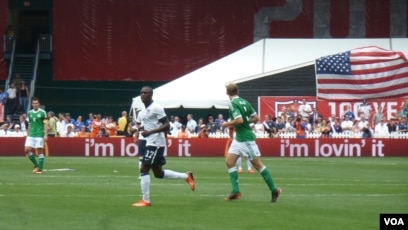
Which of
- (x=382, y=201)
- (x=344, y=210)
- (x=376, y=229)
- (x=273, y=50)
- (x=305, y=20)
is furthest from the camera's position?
(x=305, y=20)

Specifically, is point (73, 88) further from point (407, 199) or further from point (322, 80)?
point (407, 199)

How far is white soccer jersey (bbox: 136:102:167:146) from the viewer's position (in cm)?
1920

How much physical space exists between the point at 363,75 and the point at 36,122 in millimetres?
17791

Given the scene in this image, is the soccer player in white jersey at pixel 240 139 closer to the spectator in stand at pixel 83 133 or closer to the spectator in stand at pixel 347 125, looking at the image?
the spectator in stand at pixel 347 125

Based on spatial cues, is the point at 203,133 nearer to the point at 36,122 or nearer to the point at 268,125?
the point at 268,125

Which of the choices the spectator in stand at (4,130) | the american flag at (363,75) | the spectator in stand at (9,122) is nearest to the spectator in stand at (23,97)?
the spectator in stand at (9,122)

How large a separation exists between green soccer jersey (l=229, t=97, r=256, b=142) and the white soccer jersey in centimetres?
131

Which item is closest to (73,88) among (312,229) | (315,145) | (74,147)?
(74,147)

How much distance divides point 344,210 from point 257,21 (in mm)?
38825

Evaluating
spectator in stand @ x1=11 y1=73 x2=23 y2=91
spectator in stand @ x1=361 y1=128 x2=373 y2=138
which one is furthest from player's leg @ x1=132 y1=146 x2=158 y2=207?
spectator in stand @ x1=11 y1=73 x2=23 y2=91

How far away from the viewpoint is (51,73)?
56438mm

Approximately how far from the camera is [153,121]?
19312 millimetres

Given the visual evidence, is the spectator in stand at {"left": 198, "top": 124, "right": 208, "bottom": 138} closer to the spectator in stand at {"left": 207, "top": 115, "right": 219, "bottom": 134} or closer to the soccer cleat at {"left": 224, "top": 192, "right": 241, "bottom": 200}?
the spectator in stand at {"left": 207, "top": 115, "right": 219, "bottom": 134}

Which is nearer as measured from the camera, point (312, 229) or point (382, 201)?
point (312, 229)
